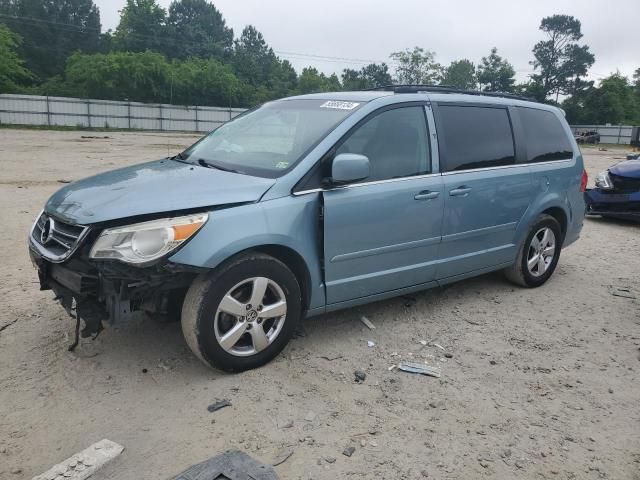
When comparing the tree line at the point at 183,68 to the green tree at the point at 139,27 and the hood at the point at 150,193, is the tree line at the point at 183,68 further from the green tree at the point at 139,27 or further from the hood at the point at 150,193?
the hood at the point at 150,193

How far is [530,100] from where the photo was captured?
5367mm

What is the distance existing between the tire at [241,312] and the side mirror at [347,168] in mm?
682

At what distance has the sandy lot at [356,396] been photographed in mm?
2627

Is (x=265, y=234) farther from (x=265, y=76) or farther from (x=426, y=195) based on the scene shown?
(x=265, y=76)

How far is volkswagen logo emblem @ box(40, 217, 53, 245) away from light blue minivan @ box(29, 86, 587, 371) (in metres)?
0.01

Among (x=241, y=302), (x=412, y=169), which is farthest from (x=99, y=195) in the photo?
(x=412, y=169)

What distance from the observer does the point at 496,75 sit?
68.8m

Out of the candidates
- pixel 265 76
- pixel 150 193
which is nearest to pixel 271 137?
pixel 150 193

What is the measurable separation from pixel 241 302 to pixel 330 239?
733mm

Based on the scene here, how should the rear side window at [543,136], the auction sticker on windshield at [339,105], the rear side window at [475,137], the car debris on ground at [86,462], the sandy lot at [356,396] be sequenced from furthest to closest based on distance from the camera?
the rear side window at [543,136], the rear side window at [475,137], the auction sticker on windshield at [339,105], the sandy lot at [356,396], the car debris on ground at [86,462]

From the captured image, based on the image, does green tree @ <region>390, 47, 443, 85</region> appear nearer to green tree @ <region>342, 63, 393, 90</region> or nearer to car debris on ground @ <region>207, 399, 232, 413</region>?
green tree @ <region>342, 63, 393, 90</region>

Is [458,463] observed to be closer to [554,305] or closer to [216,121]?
[554,305]

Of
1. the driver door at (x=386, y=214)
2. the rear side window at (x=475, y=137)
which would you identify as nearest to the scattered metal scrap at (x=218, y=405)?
the driver door at (x=386, y=214)

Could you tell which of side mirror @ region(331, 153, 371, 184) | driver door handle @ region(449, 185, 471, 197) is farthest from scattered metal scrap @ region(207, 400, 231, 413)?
driver door handle @ region(449, 185, 471, 197)
